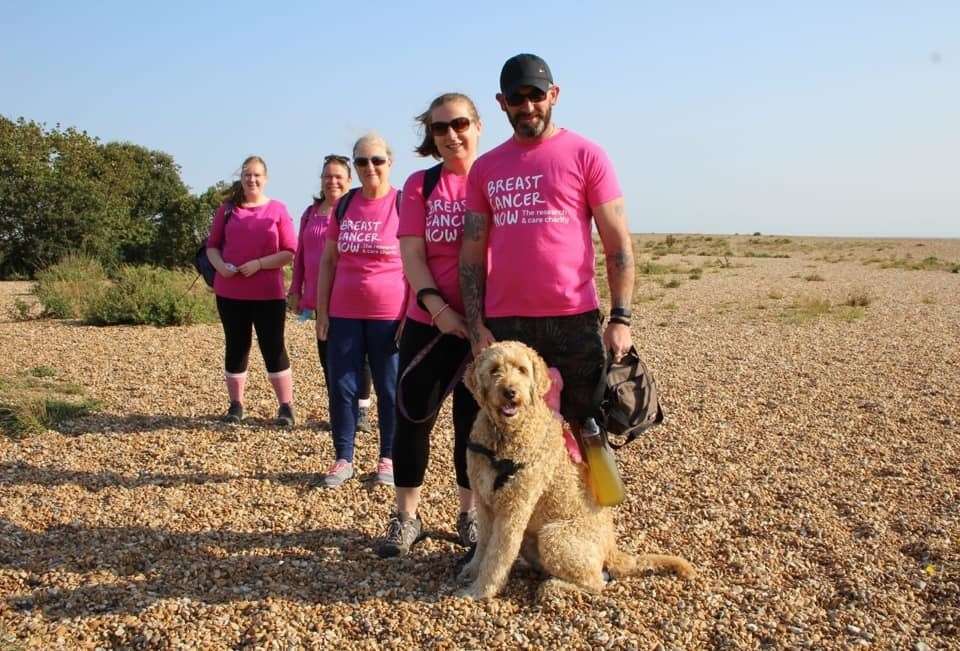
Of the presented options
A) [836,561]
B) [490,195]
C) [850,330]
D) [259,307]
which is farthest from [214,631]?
[850,330]

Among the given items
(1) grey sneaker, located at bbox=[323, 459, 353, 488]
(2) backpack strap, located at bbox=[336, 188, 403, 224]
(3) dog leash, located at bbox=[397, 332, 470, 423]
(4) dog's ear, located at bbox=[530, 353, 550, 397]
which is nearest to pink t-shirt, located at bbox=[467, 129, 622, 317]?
(4) dog's ear, located at bbox=[530, 353, 550, 397]

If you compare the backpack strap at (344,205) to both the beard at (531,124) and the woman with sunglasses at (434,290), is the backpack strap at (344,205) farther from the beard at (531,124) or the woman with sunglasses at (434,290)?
the beard at (531,124)

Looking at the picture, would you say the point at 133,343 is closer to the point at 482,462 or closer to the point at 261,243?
the point at 261,243

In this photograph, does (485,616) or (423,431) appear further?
(423,431)

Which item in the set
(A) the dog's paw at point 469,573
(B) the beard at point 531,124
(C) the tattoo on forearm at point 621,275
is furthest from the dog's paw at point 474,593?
(B) the beard at point 531,124

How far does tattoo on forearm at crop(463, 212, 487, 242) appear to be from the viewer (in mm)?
3691

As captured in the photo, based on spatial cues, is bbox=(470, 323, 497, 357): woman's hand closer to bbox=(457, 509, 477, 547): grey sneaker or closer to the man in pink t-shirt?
the man in pink t-shirt

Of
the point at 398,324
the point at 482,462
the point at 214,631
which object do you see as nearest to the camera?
the point at 214,631

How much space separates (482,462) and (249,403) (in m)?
4.95

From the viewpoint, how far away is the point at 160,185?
2867 cm

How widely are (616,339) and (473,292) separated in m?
0.72

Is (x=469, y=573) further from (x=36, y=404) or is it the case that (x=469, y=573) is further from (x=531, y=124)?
(x=36, y=404)

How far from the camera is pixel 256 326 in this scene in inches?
267

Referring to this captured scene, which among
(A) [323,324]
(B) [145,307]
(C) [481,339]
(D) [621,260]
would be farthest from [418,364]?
(B) [145,307]
